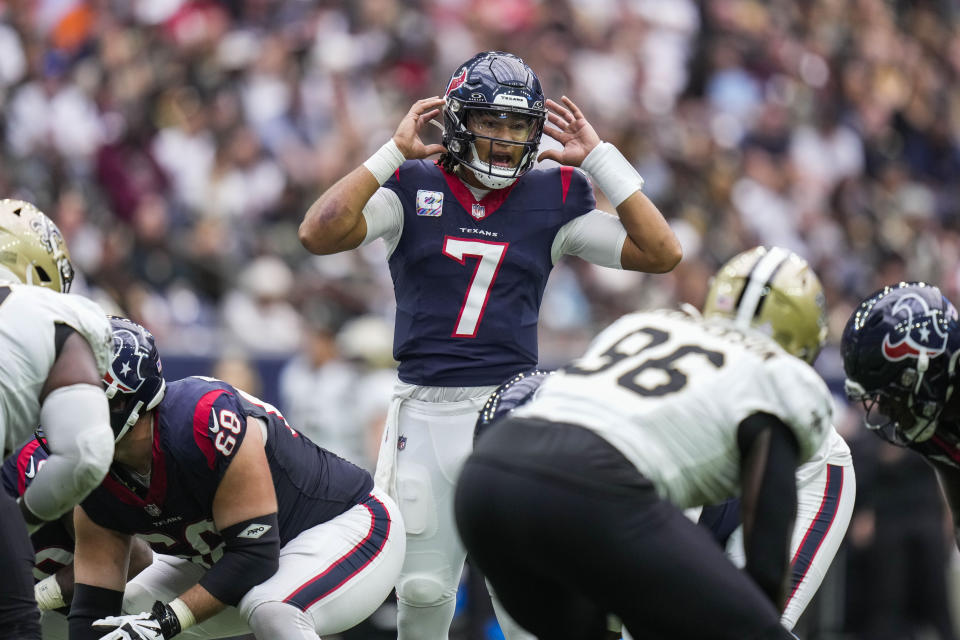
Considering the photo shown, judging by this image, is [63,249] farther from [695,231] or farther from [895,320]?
[695,231]

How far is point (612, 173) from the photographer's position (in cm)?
559

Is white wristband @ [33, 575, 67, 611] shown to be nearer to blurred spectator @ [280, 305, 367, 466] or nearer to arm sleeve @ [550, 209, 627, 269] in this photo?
arm sleeve @ [550, 209, 627, 269]

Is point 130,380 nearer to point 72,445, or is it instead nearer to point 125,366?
point 125,366

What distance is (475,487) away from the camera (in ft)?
12.7

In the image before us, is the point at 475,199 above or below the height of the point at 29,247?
below

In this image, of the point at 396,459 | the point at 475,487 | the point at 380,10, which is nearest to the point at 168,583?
the point at 396,459

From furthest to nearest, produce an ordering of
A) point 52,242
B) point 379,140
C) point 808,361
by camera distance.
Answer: point 379,140
point 52,242
point 808,361

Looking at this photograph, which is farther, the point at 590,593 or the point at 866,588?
the point at 866,588

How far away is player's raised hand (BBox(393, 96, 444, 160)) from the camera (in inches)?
217

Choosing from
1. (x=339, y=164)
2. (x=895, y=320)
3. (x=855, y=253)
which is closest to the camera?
(x=895, y=320)

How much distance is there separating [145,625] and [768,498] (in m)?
1.98

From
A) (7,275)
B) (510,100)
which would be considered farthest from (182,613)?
(510,100)

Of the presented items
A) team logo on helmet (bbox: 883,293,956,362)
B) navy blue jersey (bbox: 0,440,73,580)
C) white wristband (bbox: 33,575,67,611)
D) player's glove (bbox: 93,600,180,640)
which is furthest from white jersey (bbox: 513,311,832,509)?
white wristband (bbox: 33,575,67,611)

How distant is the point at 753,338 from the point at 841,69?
11812 millimetres
